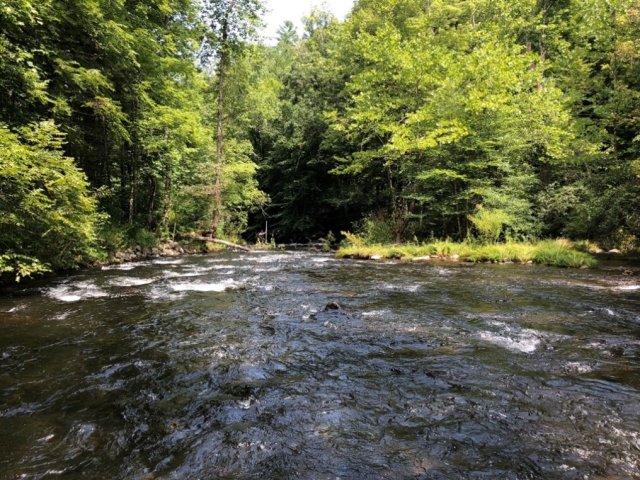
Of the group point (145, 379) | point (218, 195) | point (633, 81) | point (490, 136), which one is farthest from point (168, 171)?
point (633, 81)

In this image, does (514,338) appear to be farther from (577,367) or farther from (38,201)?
(38,201)

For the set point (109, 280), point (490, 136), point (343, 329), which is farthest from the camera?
point (490, 136)

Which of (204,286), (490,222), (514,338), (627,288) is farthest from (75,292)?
(490,222)

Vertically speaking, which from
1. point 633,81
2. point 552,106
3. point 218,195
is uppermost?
point 633,81

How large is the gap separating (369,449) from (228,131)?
3005 cm

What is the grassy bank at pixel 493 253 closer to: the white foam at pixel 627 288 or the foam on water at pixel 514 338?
the white foam at pixel 627 288

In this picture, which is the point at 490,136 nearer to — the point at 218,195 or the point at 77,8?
the point at 218,195

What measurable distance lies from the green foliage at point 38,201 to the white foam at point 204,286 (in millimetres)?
2674

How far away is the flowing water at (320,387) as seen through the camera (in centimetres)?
324

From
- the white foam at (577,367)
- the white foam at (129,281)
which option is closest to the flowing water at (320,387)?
the white foam at (577,367)

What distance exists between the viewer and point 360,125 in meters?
21.2

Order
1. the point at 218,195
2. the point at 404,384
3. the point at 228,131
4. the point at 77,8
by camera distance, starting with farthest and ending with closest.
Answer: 1. the point at 228,131
2. the point at 218,195
3. the point at 77,8
4. the point at 404,384

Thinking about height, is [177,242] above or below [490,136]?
below

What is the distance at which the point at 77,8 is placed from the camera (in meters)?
12.5
